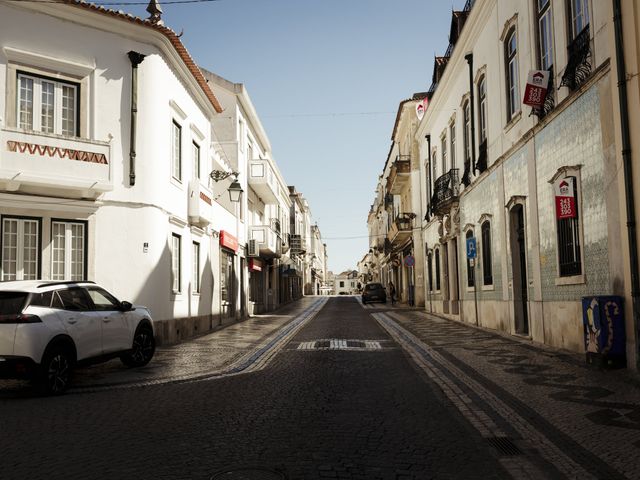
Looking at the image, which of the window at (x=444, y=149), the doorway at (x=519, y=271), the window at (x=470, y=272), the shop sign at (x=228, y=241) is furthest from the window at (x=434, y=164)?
the doorway at (x=519, y=271)

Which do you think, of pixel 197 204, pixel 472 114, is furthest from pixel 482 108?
pixel 197 204

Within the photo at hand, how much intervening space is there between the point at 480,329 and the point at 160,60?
12.1m

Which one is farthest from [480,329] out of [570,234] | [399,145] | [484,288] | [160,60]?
[399,145]

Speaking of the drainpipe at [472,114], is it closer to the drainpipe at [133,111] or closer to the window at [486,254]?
the window at [486,254]

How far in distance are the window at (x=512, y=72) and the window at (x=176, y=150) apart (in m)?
9.41

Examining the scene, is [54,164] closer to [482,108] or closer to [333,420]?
[333,420]

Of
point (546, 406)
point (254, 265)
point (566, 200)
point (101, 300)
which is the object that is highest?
point (566, 200)

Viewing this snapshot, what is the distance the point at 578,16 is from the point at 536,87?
1837 mm

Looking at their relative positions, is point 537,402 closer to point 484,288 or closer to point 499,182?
point 499,182

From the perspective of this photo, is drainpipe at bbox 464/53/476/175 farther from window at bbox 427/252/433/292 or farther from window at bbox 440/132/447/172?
window at bbox 427/252/433/292

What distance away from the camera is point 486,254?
20.2 meters

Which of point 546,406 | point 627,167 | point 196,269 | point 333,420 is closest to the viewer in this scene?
point 333,420

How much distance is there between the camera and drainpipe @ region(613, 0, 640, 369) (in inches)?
373

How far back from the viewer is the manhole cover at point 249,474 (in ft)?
15.1
